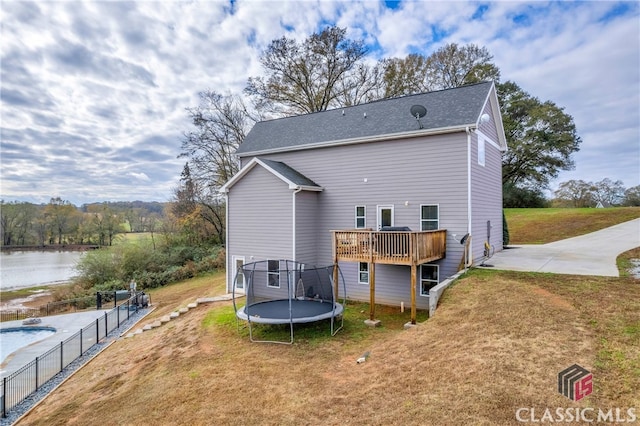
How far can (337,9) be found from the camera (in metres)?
19.6

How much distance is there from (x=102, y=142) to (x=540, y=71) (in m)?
32.1

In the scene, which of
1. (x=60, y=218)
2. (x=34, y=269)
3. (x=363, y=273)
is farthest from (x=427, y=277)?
(x=60, y=218)

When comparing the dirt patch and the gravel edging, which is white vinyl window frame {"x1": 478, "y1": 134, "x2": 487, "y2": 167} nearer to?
the dirt patch

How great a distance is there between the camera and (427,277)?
1166 cm

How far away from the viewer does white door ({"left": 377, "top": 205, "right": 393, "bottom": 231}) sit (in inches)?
484

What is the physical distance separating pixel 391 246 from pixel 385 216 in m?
2.55

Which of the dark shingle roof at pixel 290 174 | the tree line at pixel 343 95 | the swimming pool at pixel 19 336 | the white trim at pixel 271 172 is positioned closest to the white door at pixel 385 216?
the white trim at pixel 271 172

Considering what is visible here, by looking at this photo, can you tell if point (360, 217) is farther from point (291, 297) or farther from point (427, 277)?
point (291, 297)

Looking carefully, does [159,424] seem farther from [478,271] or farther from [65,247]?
[65,247]

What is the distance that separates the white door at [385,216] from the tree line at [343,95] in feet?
53.4

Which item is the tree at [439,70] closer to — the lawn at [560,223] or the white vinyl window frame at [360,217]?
the lawn at [560,223]

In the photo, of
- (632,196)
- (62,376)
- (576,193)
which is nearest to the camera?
(62,376)

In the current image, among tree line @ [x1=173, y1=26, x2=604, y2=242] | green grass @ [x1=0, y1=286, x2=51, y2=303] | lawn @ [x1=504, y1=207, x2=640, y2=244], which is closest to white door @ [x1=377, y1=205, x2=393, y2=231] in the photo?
lawn @ [x1=504, y1=207, x2=640, y2=244]

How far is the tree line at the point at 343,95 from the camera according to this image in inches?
1017
